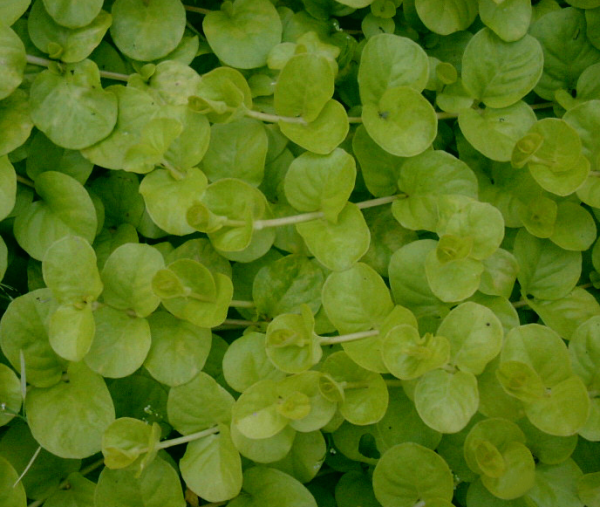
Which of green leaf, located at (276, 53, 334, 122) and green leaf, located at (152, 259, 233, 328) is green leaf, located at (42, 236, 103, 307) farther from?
green leaf, located at (276, 53, 334, 122)

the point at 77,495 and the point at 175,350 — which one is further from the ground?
the point at 175,350

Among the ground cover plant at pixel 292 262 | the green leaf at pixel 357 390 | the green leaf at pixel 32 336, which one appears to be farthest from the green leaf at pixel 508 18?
the green leaf at pixel 32 336

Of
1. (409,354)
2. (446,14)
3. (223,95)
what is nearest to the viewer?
(409,354)

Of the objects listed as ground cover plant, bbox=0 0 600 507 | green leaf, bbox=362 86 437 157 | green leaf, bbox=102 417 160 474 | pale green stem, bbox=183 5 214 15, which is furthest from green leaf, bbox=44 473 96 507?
pale green stem, bbox=183 5 214 15

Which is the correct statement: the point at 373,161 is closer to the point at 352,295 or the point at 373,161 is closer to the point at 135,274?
the point at 352,295

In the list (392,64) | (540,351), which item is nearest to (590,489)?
(540,351)

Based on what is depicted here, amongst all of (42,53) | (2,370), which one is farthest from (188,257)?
(42,53)

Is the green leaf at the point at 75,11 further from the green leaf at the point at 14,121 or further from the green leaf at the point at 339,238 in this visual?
the green leaf at the point at 339,238
